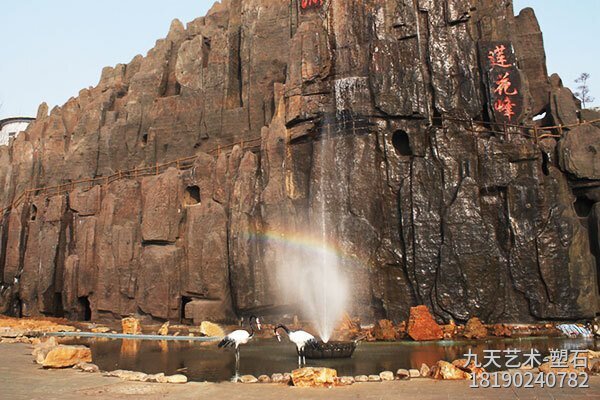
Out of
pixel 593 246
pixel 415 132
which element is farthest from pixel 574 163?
pixel 415 132

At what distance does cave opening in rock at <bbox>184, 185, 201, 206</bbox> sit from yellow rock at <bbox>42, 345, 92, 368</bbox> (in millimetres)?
15479

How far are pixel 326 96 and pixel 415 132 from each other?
422 centimetres

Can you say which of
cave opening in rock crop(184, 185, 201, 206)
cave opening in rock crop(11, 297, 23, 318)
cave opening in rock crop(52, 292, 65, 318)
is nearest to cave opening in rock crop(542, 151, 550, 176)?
cave opening in rock crop(184, 185, 201, 206)

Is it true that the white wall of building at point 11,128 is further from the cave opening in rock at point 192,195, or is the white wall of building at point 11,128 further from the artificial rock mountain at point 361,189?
the cave opening in rock at point 192,195

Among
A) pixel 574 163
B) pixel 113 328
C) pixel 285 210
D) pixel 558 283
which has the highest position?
pixel 574 163

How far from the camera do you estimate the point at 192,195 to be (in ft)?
87.5

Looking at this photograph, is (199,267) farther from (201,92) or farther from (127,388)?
(127,388)

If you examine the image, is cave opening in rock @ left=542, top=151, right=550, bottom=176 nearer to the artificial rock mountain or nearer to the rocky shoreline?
the artificial rock mountain

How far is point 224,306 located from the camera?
23.0 metres

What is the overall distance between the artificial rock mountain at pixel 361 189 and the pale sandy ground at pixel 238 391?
12.0 meters

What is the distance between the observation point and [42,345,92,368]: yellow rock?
35.6ft

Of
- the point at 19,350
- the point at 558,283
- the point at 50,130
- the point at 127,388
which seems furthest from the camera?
the point at 50,130

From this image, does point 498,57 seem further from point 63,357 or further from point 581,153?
point 63,357

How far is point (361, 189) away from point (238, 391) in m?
14.0
